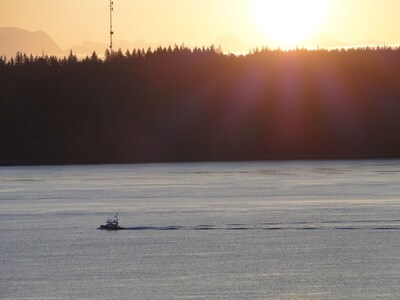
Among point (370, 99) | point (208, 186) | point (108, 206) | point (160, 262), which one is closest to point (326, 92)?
point (370, 99)

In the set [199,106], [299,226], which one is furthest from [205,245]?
[199,106]

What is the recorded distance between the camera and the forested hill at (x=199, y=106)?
498 feet

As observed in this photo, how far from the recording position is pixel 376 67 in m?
176

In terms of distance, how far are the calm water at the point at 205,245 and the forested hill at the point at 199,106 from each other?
300ft

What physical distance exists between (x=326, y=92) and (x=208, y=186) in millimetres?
103918

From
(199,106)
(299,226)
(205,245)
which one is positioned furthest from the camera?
(199,106)

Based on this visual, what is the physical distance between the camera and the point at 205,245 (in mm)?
33812

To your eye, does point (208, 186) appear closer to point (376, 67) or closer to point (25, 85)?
point (25, 85)

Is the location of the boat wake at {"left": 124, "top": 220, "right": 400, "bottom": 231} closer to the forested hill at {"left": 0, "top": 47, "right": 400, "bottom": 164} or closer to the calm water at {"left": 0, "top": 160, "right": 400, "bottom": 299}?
the calm water at {"left": 0, "top": 160, "right": 400, "bottom": 299}

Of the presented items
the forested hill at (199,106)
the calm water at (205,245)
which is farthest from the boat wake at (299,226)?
the forested hill at (199,106)

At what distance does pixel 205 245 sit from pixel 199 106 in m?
132

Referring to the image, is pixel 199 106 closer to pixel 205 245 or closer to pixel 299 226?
pixel 299 226

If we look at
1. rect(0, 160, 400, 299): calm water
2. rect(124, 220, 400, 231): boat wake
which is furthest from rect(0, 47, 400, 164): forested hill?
rect(124, 220, 400, 231): boat wake

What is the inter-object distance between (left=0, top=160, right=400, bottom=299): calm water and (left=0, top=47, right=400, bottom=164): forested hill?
300 feet
